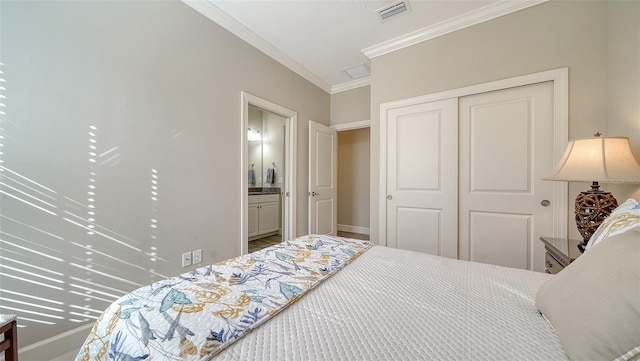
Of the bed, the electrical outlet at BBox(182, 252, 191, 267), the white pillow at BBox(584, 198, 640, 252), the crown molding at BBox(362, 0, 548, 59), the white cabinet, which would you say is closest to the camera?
the bed

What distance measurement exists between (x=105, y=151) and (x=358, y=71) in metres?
3.02

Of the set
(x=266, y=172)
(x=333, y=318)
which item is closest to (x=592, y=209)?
(x=333, y=318)

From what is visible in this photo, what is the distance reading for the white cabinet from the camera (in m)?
4.04

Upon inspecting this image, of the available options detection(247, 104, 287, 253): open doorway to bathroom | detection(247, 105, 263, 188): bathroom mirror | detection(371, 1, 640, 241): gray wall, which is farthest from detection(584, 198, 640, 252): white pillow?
detection(247, 105, 263, 188): bathroom mirror

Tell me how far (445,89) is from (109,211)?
10.3 feet

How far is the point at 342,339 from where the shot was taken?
625 millimetres

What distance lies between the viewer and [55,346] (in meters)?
1.42

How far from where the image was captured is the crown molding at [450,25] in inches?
84.7

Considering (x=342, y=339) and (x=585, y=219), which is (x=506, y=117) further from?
(x=342, y=339)

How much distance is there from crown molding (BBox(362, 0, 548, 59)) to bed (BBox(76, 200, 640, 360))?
239 cm

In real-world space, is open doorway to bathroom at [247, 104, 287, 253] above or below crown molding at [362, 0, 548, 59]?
below

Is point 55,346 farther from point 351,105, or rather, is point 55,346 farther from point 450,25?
point 450,25

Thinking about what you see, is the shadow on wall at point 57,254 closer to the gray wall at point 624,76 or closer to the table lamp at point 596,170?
the table lamp at point 596,170

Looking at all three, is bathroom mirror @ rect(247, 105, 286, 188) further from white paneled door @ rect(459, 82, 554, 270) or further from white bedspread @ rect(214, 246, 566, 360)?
white bedspread @ rect(214, 246, 566, 360)
